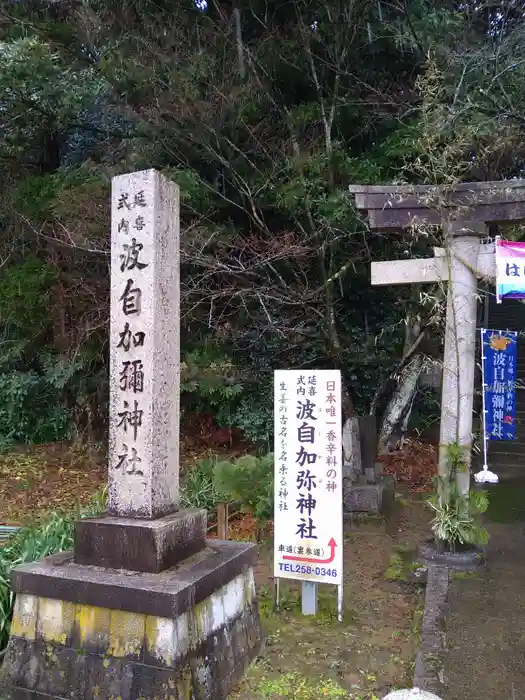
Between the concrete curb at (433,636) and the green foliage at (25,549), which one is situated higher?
the green foliage at (25,549)

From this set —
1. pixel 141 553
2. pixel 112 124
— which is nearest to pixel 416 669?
pixel 141 553

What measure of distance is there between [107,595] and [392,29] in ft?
28.8

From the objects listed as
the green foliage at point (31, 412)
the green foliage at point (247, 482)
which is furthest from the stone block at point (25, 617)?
the green foliage at point (31, 412)

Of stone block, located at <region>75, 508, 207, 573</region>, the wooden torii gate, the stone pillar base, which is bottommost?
the stone pillar base

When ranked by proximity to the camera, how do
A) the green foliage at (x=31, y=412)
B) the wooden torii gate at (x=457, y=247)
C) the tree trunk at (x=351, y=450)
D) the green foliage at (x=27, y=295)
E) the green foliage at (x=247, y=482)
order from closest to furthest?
the wooden torii gate at (x=457, y=247) → the green foliage at (x=247, y=482) → the tree trunk at (x=351, y=450) → the green foliage at (x=27, y=295) → the green foliage at (x=31, y=412)

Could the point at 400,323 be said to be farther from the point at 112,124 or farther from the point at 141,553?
the point at 141,553

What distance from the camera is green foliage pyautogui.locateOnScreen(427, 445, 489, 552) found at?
5527 mm

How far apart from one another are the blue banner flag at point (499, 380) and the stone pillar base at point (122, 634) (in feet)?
16.1

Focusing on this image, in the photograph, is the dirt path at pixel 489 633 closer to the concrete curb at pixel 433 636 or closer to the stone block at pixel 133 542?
the concrete curb at pixel 433 636

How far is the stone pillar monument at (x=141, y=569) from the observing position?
331 centimetres

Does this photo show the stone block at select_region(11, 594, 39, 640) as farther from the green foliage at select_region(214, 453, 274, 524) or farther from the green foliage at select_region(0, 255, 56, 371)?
the green foliage at select_region(0, 255, 56, 371)

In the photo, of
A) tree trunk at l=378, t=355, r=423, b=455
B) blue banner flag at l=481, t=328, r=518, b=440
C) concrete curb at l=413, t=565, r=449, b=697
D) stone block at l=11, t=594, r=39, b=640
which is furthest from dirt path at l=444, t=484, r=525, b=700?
tree trunk at l=378, t=355, r=423, b=455

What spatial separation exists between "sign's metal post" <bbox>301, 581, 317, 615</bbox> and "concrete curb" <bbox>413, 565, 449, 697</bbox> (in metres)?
0.85

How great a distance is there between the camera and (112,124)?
10.7 meters
